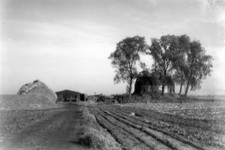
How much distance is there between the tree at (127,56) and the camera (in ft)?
236

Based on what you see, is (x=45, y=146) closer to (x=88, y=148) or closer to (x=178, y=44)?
(x=88, y=148)

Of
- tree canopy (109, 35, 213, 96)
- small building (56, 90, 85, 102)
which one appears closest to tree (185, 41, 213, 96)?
tree canopy (109, 35, 213, 96)

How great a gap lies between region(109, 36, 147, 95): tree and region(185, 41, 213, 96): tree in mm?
14627

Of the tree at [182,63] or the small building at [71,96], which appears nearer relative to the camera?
the tree at [182,63]

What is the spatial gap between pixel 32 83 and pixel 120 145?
185ft

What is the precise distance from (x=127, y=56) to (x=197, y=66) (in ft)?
68.0

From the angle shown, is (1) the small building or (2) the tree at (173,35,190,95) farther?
(1) the small building

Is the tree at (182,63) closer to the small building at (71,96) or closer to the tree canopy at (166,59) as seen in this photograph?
the tree canopy at (166,59)

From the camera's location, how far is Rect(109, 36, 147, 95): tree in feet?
236

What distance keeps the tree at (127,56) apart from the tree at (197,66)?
14.6 m

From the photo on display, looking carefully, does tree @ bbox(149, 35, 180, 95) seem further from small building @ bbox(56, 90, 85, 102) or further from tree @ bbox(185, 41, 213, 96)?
small building @ bbox(56, 90, 85, 102)

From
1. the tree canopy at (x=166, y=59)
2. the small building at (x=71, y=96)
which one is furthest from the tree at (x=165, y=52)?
the small building at (x=71, y=96)

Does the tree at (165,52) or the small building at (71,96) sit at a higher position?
the tree at (165,52)

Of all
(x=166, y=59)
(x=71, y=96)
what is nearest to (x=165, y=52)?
(x=166, y=59)
